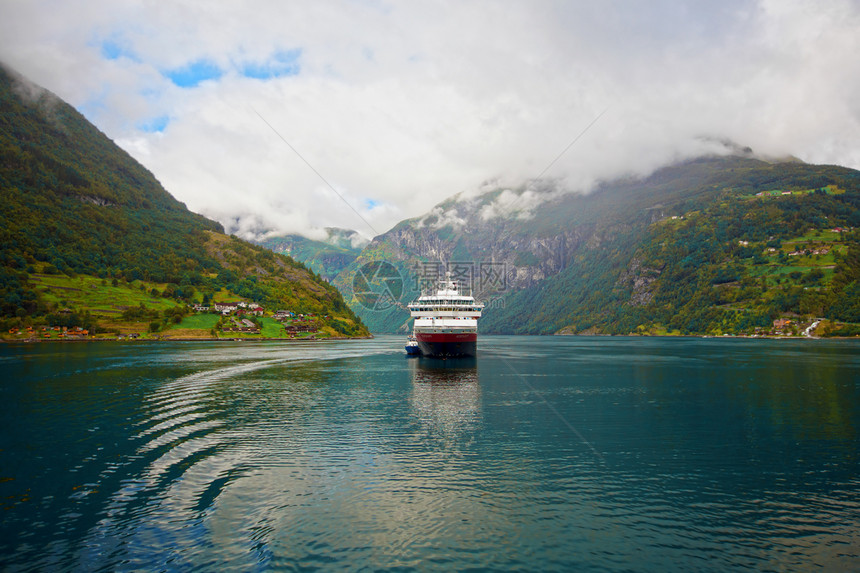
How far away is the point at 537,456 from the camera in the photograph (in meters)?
29.2

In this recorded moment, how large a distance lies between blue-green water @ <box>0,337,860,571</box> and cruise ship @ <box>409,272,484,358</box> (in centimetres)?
4939

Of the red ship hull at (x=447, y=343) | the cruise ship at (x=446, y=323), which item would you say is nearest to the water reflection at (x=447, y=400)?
the red ship hull at (x=447, y=343)

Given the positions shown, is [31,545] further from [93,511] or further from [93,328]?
[93,328]

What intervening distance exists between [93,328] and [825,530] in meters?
204

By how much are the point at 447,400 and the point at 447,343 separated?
5248cm

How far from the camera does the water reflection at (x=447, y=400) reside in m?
38.0

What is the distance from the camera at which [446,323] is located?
339 ft

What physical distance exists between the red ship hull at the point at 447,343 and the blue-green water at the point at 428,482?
49206 millimetres

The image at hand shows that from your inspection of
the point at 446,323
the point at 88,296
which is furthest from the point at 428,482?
the point at 88,296

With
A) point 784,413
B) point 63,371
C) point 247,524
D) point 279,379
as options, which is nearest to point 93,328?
point 63,371

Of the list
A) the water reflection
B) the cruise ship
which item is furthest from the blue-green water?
the cruise ship

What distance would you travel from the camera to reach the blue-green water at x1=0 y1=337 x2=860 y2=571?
661 inches

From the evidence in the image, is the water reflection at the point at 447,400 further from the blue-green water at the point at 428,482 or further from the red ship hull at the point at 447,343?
the red ship hull at the point at 447,343

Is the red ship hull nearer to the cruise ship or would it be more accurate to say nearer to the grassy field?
the cruise ship
